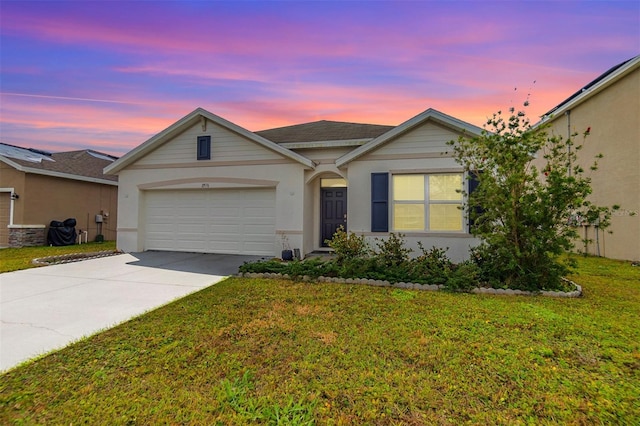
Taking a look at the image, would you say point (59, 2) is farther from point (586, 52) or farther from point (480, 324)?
point (586, 52)

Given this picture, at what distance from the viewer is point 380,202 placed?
8.60m

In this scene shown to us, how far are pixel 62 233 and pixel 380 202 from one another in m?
14.3

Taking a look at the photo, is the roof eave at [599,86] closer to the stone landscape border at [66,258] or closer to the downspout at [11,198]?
the stone landscape border at [66,258]

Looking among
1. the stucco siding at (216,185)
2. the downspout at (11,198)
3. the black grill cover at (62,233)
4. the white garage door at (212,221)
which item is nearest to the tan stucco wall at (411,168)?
the stucco siding at (216,185)

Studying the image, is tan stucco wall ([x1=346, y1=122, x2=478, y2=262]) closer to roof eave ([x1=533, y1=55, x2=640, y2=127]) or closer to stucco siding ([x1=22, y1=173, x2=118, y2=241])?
roof eave ([x1=533, y1=55, x2=640, y2=127])

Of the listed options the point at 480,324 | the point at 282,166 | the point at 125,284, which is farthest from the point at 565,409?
the point at 282,166

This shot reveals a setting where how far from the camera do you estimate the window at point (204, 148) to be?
10477 millimetres

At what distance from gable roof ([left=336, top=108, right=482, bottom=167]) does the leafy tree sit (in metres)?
1.67

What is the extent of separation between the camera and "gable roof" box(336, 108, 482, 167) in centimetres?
812

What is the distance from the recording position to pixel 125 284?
20.9ft

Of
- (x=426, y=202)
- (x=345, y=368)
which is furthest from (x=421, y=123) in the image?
(x=345, y=368)

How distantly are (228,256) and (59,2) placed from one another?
26.6 feet

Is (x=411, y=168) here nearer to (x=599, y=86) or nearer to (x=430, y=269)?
(x=430, y=269)

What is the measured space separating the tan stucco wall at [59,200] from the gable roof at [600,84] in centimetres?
1957
